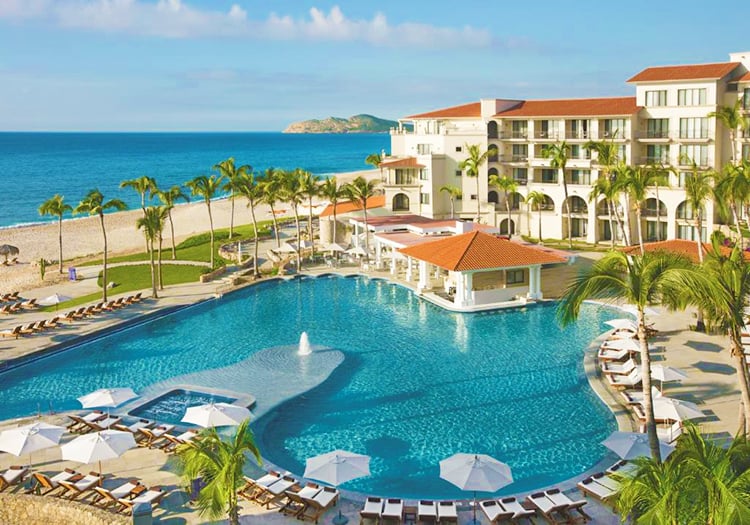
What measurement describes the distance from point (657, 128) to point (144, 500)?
49937mm

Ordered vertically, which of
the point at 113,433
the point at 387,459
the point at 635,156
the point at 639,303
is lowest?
the point at 387,459

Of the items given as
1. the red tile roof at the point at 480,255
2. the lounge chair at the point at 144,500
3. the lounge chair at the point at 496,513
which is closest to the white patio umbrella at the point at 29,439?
the lounge chair at the point at 144,500

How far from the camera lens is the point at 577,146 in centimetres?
6056

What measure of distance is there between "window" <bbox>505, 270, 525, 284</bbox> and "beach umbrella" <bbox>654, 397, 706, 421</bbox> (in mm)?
19370

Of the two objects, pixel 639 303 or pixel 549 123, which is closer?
pixel 639 303

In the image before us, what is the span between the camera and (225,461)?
15234mm

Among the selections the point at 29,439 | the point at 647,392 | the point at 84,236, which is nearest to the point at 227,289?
the point at 29,439

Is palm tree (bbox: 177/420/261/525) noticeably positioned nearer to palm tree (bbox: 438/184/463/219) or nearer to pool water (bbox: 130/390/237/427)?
pool water (bbox: 130/390/237/427)

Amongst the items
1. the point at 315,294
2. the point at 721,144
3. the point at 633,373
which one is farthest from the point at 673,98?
the point at 633,373

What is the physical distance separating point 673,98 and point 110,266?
4363 cm

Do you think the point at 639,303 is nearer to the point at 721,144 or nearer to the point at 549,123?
the point at 721,144

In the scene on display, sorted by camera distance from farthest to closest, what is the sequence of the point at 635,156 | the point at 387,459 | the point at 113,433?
the point at 635,156 < the point at 387,459 < the point at 113,433

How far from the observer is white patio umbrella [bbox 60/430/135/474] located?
19.7 metres

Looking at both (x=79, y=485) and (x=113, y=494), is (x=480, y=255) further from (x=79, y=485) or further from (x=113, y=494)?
(x=79, y=485)
